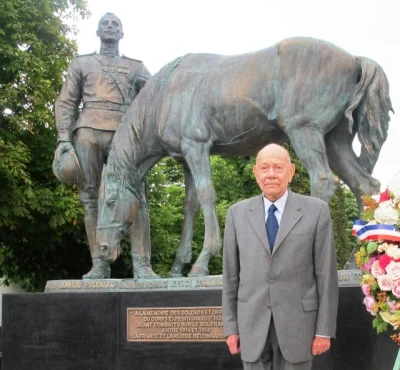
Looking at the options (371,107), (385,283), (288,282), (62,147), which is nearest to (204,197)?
(371,107)

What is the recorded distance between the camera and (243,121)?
7.71 metres

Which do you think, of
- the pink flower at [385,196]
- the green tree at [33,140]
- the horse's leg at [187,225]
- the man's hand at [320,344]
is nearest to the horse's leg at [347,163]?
the horse's leg at [187,225]

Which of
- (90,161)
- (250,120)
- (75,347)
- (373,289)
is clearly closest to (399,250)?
(373,289)

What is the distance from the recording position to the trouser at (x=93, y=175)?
346 inches

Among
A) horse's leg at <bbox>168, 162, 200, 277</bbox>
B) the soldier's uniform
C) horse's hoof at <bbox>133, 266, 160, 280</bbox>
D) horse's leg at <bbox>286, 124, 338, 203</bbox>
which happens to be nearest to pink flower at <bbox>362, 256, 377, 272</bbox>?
horse's leg at <bbox>286, 124, 338, 203</bbox>

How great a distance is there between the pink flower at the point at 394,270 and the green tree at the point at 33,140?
12.6 meters

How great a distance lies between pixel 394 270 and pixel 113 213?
435 cm

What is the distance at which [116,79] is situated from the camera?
9.12 metres

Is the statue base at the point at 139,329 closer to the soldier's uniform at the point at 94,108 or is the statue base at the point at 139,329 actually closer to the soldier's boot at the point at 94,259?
the soldier's boot at the point at 94,259

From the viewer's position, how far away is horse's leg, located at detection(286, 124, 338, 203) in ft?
23.7

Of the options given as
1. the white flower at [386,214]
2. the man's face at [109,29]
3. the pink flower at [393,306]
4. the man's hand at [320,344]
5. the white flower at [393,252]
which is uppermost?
the man's face at [109,29]

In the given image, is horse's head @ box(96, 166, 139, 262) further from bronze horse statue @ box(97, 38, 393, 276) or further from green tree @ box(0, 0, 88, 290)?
green tree @ box(0, 0, 88, 290)

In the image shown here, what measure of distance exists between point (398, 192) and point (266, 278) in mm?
1071

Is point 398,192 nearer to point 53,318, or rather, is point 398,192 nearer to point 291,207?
point 291,207
